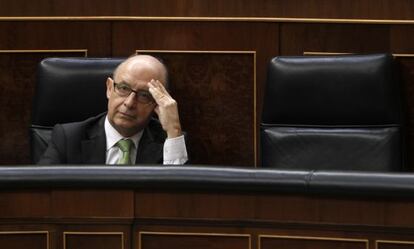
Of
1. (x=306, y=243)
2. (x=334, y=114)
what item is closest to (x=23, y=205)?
(x=306, y=243)

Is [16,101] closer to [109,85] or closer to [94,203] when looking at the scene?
[109,85]

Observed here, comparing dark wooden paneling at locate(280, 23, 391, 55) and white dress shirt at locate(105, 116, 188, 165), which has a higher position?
dark wooden paneling at locate(280, 23, 391, 55)

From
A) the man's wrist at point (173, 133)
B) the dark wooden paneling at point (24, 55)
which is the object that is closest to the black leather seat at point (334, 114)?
the man's wrist at point (173, 133)

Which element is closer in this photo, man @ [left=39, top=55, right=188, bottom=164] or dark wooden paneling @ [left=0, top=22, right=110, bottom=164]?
man @ [left=39, top=55, right=188, bottom=164]

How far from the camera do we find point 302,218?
42.3 inches

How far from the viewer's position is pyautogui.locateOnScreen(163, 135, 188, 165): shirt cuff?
1.54 metres

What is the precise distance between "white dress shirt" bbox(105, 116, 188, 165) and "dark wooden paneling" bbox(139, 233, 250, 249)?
441 millimetres

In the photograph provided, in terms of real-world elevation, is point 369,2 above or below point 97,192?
above

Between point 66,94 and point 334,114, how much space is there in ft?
1.49

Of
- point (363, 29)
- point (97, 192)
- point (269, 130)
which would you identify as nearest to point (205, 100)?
point (269, 130)

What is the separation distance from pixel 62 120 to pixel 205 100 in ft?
0.93

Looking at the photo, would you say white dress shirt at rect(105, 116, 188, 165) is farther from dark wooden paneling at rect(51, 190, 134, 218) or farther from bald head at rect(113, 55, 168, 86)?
dark wooden paneling at rect(51, 190, 134, 218)

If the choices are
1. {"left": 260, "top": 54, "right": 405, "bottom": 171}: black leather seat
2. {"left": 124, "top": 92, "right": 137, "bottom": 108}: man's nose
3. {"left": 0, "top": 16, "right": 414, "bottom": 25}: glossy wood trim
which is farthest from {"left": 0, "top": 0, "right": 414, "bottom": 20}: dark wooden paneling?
{"left": 124, "top": 92, "right": 137, "bottom": 108}: man's nose

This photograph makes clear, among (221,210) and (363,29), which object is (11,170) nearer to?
(221,210)
